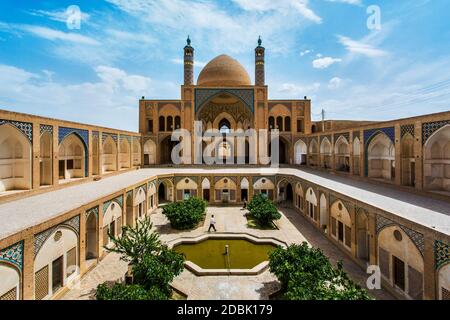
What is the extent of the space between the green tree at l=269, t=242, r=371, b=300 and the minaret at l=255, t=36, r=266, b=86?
15.7 meters

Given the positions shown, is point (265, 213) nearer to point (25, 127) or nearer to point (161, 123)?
Answer: point (25, 127)

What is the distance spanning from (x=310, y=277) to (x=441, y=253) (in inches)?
85.0

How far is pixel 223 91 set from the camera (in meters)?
16.8

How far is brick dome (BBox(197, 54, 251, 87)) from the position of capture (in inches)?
709

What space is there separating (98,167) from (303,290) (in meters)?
10.1

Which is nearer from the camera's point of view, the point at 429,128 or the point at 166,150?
the point at 429,128

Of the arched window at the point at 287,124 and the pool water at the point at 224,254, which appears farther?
the arched window at the point at 287,124

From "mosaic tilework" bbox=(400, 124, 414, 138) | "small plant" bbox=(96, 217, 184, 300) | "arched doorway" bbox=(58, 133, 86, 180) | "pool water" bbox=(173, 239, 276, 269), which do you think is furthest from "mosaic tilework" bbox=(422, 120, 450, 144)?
"arched doorway" bbox=(58, 133, 86, 180)

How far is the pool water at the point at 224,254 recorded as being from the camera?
630 cm

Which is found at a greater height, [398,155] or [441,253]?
[398,155]

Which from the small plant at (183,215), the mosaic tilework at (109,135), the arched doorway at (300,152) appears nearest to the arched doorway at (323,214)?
the small plant at (183,215)

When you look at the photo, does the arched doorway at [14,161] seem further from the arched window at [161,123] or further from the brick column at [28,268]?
the arched window at [161,123]

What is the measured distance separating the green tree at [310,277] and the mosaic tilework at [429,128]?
5272 mm

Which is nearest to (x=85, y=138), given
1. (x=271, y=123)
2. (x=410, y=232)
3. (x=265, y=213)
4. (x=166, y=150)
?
(x=265, y=213)
